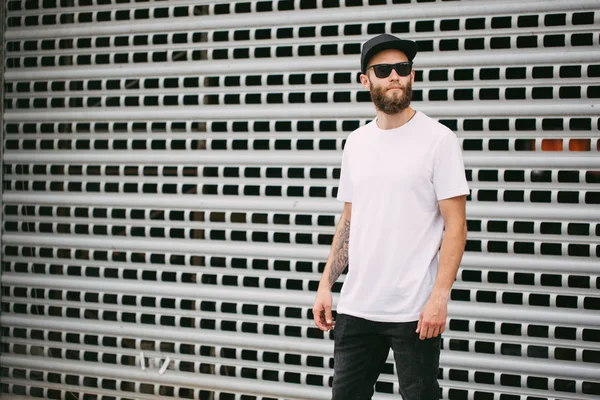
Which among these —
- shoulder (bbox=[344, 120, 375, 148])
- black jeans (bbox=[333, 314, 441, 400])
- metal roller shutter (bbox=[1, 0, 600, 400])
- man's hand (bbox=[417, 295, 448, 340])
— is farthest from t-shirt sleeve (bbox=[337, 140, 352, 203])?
metal roller shutter (bbox=[1, 0, 600, 400])

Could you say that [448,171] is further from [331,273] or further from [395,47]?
[331,273]

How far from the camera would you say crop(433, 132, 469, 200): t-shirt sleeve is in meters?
2.77

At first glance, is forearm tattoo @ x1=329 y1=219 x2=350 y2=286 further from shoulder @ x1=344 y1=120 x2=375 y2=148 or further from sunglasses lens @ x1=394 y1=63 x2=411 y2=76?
sunglasses lens @ x1=394 y1=63 x2=411 y2=76

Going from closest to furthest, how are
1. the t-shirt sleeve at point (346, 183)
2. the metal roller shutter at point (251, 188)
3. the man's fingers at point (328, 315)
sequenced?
the man's fingers at point (328, 315) < the t-shirt sleeve at point (346, 183) < the metal roller shutter at point (251, 188)

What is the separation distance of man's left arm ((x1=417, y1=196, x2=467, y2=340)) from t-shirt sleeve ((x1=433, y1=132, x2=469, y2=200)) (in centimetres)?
Result: 4

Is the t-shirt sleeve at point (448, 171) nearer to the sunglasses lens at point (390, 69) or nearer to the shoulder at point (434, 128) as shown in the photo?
the shoulder at point (434, 128)

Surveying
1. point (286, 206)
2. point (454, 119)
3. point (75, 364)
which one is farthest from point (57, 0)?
point (454, 119)

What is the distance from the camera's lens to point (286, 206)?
4.50m

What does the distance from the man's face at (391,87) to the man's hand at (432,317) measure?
2.84 ft

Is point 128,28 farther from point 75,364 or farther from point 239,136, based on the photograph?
point 75,364

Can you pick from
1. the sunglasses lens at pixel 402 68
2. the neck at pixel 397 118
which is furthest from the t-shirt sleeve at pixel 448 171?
the sunglasses lens at pixel 402 68

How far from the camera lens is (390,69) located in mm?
Answer: 2881

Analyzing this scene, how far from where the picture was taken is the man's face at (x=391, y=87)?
9.45 feet

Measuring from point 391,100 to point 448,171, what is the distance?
1.36 feet
